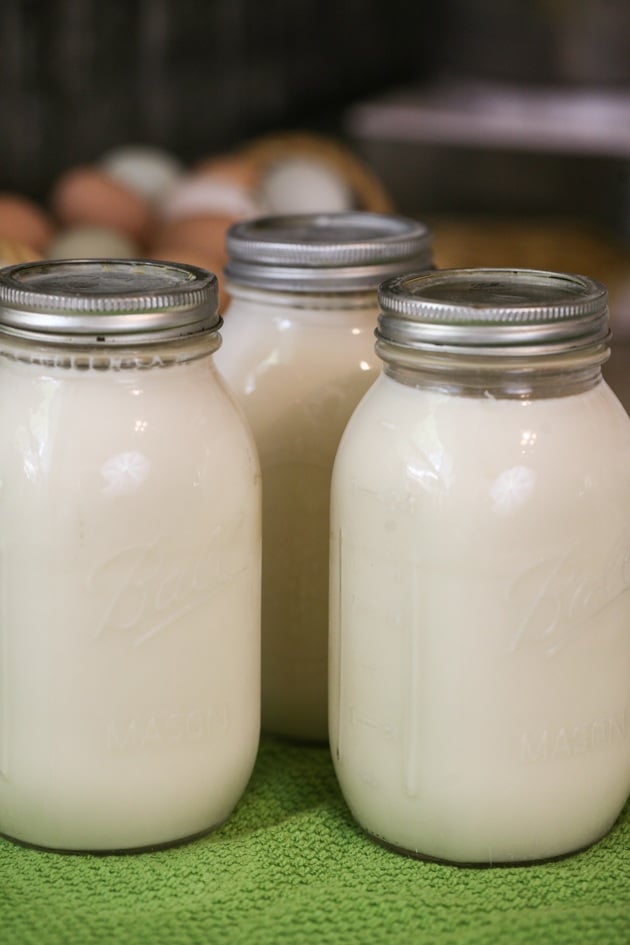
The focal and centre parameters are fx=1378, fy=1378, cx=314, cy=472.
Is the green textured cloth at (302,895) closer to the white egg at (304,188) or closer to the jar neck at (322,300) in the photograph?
the jar neck at (322,300)

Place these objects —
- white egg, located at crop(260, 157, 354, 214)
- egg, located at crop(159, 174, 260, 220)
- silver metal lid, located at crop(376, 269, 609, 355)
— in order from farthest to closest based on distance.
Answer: white egg, located at crop(260, 157, 354, 214)
egg, located at crop(159, 174, 260, 220)
silver metal lid, located at crop(376, 269, 609, 355)

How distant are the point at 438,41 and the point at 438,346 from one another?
2.02 meters

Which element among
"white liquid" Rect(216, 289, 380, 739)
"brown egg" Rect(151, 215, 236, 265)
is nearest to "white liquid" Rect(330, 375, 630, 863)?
"white liquid" Rect(216, 289, 380, 739)

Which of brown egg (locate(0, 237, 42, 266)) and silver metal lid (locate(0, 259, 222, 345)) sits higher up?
silver metal lid (locate(0, 259, 222, 345))

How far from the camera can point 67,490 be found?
29.2 inches

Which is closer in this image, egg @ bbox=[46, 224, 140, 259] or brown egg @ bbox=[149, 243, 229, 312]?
brown egg @ bbox=[149, 243, 229, 312]

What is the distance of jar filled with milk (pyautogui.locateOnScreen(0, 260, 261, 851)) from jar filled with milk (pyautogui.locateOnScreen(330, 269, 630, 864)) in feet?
0.25

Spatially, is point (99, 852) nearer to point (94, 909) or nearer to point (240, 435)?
point (94, 909)

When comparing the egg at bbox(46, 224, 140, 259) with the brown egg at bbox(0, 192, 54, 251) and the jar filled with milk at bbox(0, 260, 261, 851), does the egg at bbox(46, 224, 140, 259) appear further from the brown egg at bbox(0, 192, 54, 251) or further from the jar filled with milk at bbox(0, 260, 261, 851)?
the jar filled with milk at bbox(0, 260, 261, 851)

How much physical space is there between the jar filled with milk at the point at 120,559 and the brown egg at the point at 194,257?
1.03 ft

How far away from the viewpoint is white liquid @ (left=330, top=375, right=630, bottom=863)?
29.2 inches

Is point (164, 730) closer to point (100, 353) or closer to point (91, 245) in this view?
point (100, 353)

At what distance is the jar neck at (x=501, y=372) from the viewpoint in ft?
2.42

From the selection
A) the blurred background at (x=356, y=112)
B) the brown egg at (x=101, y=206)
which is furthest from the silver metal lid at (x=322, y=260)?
the brown egg at (x=101, y=206)
